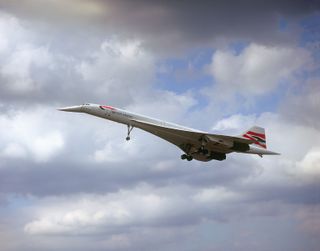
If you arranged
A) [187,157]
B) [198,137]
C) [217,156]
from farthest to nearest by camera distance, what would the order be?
[187,157]
[217,156]
[198,137]

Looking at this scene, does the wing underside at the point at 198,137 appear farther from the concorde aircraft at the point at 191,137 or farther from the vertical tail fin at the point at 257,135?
the vertical tail fin at the point at 257,135

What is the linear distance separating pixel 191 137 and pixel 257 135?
8.73 m

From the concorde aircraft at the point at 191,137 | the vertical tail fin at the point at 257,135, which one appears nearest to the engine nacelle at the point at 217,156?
the concorde aircraft at the point at 191,137

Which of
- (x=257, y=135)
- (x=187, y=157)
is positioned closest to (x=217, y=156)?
(x=187, y=157)

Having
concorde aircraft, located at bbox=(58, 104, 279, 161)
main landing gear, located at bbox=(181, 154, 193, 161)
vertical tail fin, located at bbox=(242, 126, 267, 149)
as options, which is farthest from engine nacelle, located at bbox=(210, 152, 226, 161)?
vertical tail fin, located at bbox=(242, 126, 267, 149)

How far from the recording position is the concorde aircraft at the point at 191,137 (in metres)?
67.4

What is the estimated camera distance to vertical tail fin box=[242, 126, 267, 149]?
74938mm

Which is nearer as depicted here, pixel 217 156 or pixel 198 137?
pixel 198 137

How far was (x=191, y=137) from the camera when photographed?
7212cm

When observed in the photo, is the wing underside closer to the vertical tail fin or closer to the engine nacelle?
the engine nacelle

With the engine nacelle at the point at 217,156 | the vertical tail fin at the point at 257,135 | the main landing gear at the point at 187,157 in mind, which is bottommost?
the engine nacelle at the point at 217,156

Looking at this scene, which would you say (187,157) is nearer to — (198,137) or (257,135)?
(198,137)

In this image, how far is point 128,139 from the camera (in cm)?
6353

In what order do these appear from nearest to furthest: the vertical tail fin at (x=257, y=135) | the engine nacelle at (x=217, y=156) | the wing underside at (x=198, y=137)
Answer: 1. the wing underside at (x=198, y=137)
2. the engine nacelle at (x=217, y=156)
3. the vertical tail fin at (x=257, y=135)
